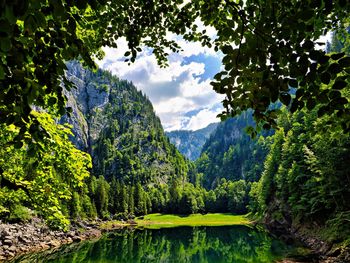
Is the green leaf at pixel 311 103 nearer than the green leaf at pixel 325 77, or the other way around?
the green leaf at pixel 325 77

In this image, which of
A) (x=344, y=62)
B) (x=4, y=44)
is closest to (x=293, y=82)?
(x=344, y=62)

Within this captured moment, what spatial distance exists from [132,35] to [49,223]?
24.6 feet

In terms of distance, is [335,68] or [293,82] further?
[293,82]

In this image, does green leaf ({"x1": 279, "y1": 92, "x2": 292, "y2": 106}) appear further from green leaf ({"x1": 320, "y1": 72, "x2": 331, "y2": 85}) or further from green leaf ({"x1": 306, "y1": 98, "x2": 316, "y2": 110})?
green leaf ({"x1": 320, "y1": 72, "x2": 331, "y2": 85})

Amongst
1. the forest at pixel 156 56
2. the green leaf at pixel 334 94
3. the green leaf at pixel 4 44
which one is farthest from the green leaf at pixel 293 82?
the green leaf at pixel 4 44

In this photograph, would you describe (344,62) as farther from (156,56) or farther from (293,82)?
(156,56)

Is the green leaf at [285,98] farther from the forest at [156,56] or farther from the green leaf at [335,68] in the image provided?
the green leaf at [335,68]

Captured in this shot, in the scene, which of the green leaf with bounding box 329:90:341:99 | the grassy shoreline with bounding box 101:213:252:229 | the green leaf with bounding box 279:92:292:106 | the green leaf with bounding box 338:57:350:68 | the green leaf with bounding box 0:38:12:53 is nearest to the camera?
the green leaf with bounding box 0:38:12:53

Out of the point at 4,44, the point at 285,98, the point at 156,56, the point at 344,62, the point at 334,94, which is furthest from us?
the point at 156,56

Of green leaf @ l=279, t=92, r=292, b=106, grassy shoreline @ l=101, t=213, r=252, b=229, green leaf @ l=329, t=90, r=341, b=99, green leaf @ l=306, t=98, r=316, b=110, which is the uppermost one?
green leaf @ l=279, t=92, r=292, b=106

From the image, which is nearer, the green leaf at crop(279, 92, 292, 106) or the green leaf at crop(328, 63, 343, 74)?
the green leaf at crop(328, 63, 343, 74)

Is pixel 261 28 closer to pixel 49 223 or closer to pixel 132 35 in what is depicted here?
pixel 132 35

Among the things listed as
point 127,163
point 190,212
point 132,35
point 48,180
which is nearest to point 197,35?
point 132,35

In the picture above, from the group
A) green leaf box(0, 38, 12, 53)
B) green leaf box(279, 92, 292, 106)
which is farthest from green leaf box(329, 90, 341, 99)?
green leaf box(0, 38, 12, 53)
